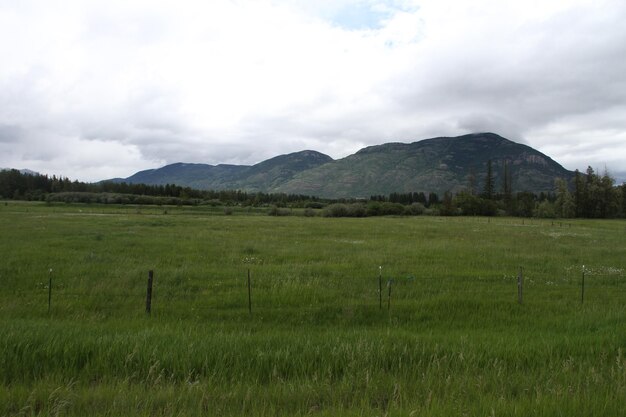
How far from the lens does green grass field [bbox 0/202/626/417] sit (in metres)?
4.98

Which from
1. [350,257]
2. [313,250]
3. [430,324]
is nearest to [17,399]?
[430,324]

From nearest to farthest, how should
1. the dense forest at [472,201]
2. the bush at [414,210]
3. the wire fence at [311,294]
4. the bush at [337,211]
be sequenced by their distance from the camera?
1. the wire fence at [311,294]
2. the bush at [337,211]
3. the dense forest at [472,201]
4. the bush at [414,210]

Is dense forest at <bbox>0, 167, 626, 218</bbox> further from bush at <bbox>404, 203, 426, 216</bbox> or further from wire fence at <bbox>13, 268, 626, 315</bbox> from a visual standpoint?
wire fence at <bbox>13, 268, 626, 315</bbox>

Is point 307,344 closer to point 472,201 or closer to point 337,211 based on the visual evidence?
point 337,211

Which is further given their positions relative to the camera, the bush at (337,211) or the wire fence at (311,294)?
the bush at (337,211)

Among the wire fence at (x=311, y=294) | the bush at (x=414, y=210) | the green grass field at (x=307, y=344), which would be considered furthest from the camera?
the bush at (x=414, y=210)

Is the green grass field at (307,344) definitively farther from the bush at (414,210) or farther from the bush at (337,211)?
the bush at (414,210)

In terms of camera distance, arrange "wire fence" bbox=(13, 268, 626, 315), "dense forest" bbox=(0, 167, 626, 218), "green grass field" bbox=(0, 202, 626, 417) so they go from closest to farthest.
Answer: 1. "green grass field" bbox=(0, 202, 626, 417)
2. "wire fence" bbox=(13, 268, 626, 315)
3. "dense forest" bbox=(0, 167, 626, 218)

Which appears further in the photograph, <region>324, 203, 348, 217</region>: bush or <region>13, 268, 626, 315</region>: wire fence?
<region>324, 203, 348, 217</region>: bush

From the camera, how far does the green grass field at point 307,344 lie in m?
4.98

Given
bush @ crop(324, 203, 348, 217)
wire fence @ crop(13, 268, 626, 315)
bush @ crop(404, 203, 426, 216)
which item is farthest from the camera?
bush @ crop(404, 203, 426, 216)

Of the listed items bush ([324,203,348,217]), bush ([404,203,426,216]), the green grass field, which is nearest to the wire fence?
the green grass field

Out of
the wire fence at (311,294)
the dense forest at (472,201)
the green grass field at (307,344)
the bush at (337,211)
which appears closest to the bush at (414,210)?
the dense forest at (472,201)

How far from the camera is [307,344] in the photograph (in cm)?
732
